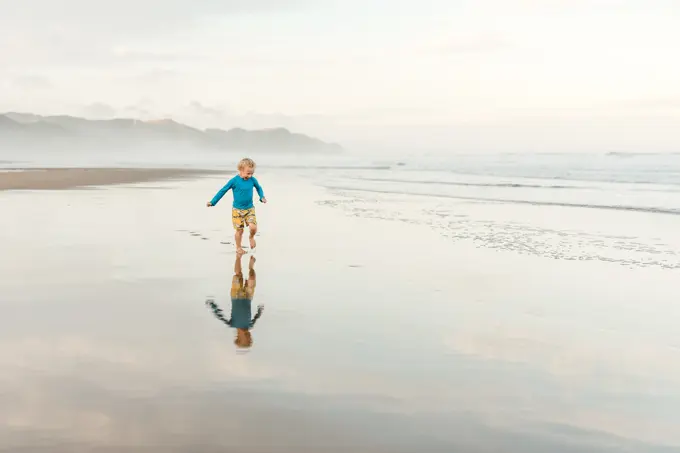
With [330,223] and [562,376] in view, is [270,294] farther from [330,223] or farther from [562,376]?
[330,223]

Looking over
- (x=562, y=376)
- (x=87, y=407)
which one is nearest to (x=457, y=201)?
(x=562, y=376)

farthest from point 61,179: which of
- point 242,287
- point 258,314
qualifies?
point 258,314

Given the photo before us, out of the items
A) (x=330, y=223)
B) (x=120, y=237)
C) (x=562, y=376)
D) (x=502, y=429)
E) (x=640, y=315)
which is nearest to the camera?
(x=502, y=429)

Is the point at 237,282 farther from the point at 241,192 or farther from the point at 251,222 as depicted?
the point at 241,192

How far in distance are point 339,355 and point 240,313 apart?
178cm

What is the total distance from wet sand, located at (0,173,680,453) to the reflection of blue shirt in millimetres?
160

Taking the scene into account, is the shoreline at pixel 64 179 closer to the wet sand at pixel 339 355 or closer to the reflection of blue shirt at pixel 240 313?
the wet sand at pixel 339 355

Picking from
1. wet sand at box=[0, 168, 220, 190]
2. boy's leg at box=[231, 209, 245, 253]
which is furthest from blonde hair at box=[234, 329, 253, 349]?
wet sand at box=[0, 168, 220, 190]

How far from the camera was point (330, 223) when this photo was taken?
48.5ft

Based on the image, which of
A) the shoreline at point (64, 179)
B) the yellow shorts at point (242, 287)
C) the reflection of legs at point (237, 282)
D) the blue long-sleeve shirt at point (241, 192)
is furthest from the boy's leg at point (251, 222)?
the shoreline at point (64, 179)

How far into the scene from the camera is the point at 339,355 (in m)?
5.26

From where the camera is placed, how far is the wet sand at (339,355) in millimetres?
3791

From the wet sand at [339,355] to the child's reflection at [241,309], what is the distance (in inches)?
4.4

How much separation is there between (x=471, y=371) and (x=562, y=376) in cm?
70
